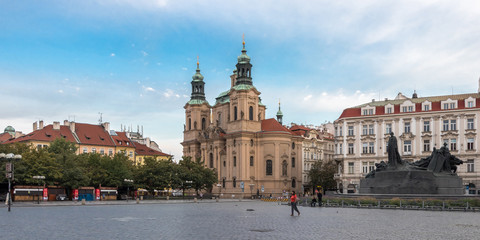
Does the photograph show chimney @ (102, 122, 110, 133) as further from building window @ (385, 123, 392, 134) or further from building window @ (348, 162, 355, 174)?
building window @ (385, 123, 392, 134)

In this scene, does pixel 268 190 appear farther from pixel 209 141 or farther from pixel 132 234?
pixel 132 234

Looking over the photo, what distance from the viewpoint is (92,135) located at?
111 metres

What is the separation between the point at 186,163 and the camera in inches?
3526

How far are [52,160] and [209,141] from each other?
47.6 metres

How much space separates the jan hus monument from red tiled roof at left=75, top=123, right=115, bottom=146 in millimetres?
80073

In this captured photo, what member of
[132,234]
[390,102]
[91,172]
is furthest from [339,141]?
[132,234]

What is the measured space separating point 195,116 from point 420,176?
79.9m

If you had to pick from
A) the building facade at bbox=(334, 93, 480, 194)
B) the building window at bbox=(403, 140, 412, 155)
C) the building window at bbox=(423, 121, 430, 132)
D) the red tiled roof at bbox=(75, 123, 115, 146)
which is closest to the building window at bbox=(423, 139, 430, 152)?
the building facade at bbox=(334, 93, 480, 194)

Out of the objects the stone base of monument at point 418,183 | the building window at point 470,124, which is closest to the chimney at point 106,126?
the building window at point 470,124

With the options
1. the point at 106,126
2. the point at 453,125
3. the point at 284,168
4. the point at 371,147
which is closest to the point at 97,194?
the point at 371,147

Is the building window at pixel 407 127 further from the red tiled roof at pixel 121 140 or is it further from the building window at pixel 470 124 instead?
the red tiled roof at pixel 121 140

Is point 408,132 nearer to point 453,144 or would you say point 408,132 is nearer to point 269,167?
point 453,144

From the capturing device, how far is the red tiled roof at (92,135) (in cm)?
10875

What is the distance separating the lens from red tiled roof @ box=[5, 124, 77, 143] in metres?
101
